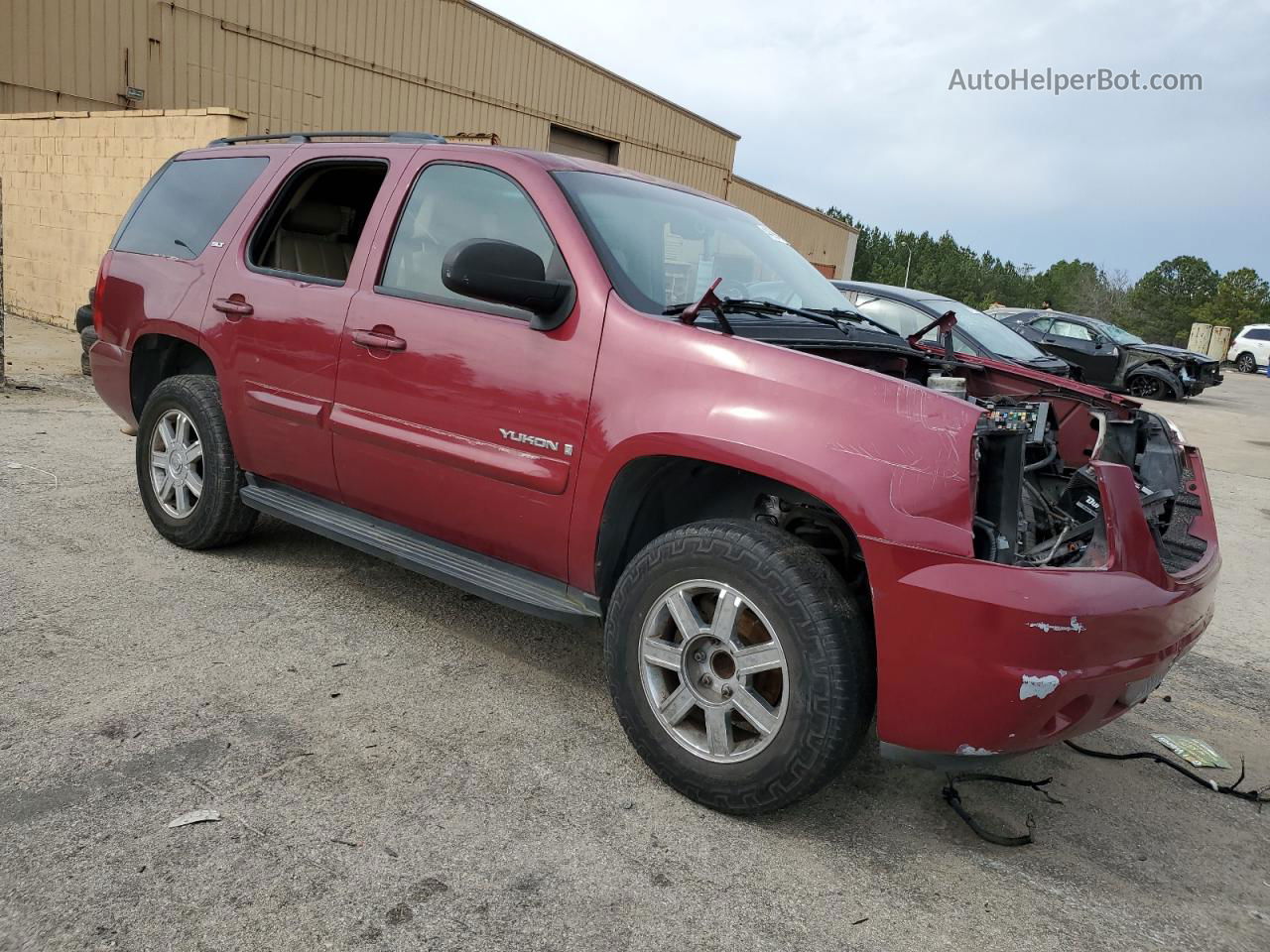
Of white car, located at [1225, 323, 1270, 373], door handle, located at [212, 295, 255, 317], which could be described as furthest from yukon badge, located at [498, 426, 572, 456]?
white car, located at [1225, 323, 1270, 373]

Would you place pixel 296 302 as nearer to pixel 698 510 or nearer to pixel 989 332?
pixel 698 510

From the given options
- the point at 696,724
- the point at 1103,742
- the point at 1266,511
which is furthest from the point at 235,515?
the point at 1266,511

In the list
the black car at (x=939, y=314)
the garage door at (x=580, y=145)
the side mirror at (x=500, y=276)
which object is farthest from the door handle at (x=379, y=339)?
the garage door at (x=580, y=145)

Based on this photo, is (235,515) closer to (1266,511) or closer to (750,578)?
(750,578)

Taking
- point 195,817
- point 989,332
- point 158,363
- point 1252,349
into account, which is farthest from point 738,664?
point 1252,349

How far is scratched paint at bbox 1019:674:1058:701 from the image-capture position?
230 cm

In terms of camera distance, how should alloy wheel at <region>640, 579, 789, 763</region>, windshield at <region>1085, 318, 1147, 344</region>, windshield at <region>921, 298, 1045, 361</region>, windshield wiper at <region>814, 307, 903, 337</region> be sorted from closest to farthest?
alloy wheel at <region>640, 579, 789, 763</region> < windshield wiper at <region>814, 307, 903, 337</region> < windshield at <region>921, 298, 1045, 361</region> < windshield at <region>1085, 318, 1147, 344</region>

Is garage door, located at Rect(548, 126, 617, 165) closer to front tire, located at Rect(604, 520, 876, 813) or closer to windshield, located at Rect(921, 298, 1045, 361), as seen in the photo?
windshield, located at Rect(921, 298, 1045, 361)

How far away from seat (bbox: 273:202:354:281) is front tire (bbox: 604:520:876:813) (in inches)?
89.1

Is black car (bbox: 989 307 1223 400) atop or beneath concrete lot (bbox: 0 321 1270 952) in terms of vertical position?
atop

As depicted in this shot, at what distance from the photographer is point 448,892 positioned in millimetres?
2285

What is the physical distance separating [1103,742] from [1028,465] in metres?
1.08

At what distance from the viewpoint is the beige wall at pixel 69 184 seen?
33.9 ft

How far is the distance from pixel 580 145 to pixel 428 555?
21.0 m
